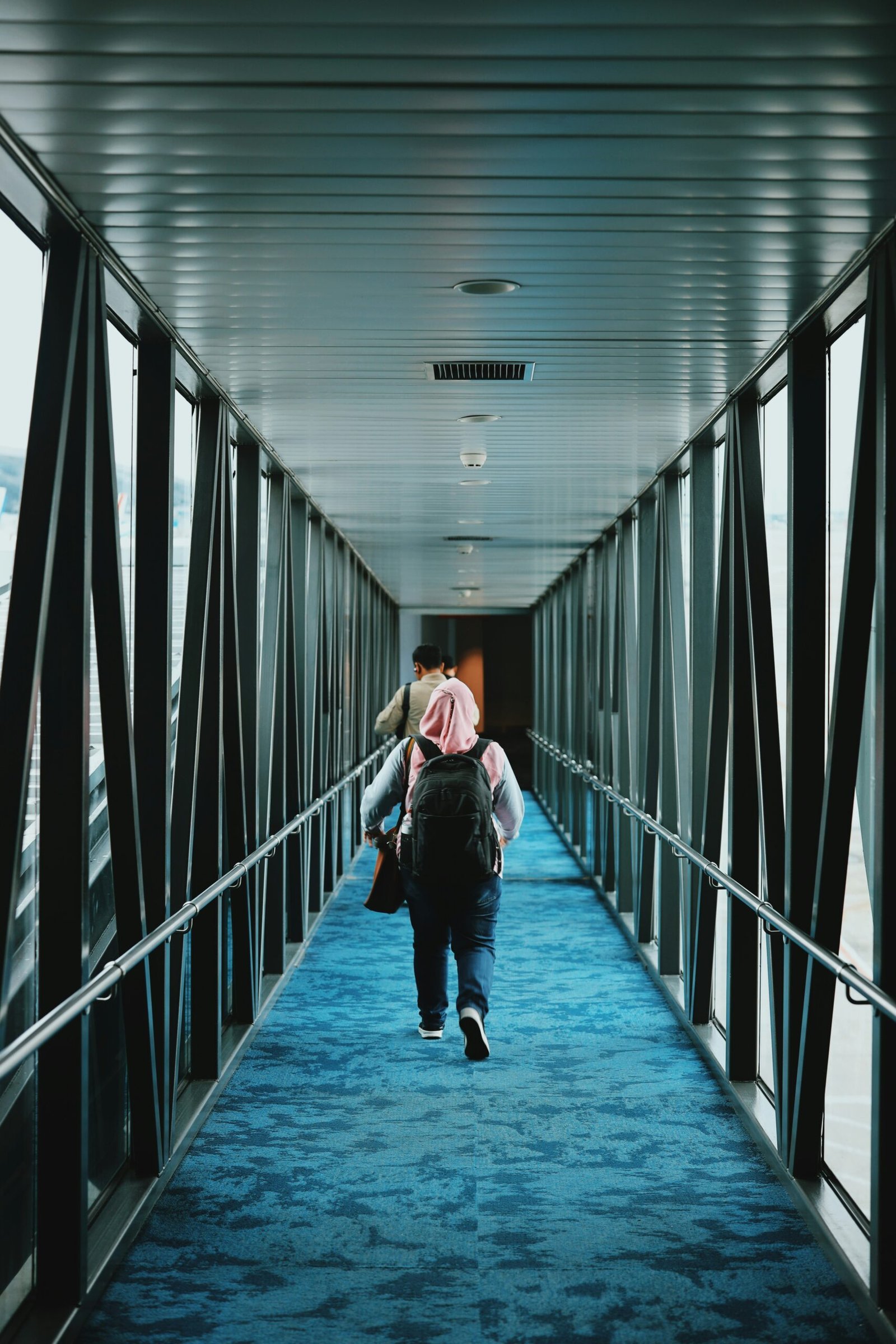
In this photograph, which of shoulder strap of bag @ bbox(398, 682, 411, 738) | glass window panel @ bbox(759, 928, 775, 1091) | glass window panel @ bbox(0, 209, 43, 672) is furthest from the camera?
shoulder strap of bag @ bbox(398, 682, 411, 738)

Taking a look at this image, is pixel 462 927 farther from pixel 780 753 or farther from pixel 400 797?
pixel 780 753

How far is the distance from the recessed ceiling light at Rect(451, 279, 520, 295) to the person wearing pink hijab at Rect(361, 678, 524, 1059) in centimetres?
191

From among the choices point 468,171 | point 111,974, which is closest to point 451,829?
point 111,974

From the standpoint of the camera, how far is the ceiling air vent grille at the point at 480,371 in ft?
14.8

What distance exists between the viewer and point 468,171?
2787mm

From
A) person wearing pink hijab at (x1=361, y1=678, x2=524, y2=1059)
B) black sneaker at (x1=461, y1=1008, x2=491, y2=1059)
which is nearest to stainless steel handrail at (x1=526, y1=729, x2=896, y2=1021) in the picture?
person wearing pink hijab at (x1=361, y1=678, x2=524, y2=1059)

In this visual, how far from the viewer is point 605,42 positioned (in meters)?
2.23

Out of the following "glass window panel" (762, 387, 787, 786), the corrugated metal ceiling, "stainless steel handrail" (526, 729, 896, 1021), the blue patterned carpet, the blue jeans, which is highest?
the corrugated metal ceiling

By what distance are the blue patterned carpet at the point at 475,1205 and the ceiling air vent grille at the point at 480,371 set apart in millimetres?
2597

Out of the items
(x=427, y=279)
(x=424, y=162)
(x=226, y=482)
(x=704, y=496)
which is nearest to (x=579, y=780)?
(x=704, y=496)

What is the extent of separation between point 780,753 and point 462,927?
151cm

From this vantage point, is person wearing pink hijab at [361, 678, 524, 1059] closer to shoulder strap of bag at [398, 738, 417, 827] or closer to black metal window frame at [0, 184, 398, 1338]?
shoulder strap of bag at [398, 738, 417, 827]

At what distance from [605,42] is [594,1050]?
412 centimetres

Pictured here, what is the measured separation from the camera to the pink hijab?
17.3 feet
